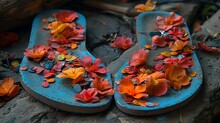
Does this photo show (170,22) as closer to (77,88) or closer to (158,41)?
(158,41)

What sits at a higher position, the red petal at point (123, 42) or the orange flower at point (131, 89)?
the orange flower at point (131, 89)

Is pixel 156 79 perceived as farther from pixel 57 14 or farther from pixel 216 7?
pixel 216 7

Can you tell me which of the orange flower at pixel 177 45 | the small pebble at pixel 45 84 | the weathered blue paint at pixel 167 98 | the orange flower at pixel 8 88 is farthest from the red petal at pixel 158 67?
the orange flower at pixel 8 88

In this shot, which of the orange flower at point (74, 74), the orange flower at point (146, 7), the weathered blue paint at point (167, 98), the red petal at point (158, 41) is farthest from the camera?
the orange flower at point (146, 7)

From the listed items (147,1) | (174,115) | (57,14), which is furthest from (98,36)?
(174,115)

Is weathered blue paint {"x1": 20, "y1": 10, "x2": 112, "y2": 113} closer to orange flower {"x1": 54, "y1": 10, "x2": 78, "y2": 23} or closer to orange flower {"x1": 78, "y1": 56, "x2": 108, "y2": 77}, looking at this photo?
orange flower {"x1": 78, "y1": 56, "x2": 108, "y2": 77}

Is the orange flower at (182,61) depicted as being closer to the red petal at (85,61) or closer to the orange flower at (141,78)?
the orange flower at (141,78)
